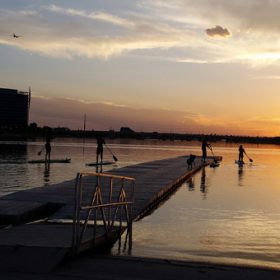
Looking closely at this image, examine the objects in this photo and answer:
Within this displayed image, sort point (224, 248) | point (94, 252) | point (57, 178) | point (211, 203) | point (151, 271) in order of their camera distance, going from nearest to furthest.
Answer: point (151, 271) < point (94, 252) < point (224, 248) < point (211, 203) < point (57, 178)

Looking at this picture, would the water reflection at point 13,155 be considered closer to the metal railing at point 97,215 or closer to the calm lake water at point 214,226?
the calm lake water at point 214,226

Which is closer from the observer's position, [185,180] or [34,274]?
[34,274]

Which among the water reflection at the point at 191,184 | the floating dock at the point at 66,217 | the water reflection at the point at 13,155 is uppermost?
the floating dock at the point at 66,217

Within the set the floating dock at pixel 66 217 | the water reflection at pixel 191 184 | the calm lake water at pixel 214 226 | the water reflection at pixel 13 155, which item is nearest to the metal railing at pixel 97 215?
the floating dock at pixel 66 217

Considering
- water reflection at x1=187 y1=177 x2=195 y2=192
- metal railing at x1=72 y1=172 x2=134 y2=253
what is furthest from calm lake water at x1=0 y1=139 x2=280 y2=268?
metal railing at x1=72 y1=172 x2=134 y2=253

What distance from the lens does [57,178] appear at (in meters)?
27.9

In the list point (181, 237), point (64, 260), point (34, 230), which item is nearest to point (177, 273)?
point (64, 260)

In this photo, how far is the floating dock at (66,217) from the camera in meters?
8.25

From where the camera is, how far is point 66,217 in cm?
1377

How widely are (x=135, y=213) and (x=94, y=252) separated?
4.91 meters

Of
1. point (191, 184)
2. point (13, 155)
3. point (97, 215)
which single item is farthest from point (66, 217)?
point (13, 155)

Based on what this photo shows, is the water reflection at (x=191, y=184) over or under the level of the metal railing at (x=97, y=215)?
under

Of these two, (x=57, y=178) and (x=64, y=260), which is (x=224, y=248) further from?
(x=57, y=178)

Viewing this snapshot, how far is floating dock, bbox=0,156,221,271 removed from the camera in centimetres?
825
